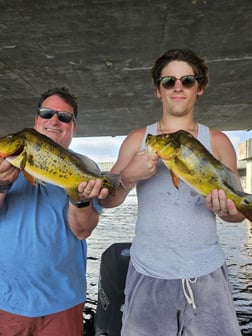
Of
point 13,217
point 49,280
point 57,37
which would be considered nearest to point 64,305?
point 49,280

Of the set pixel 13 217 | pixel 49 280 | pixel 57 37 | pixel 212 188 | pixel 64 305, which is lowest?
pixel 64 305

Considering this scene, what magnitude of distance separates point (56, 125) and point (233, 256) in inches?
315

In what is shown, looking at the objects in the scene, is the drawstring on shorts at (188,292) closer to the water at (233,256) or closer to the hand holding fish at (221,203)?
the hand holding fish at (221,203)

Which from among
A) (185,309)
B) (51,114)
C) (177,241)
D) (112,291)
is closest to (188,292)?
(185,309)

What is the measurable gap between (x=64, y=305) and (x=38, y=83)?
1079 centimetres

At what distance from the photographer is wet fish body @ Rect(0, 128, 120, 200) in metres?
2.46

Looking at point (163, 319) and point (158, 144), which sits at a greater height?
point (158, 144)

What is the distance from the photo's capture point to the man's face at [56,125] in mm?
3043

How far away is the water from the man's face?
12.9 feet

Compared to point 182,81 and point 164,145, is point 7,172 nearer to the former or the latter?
point 164,145

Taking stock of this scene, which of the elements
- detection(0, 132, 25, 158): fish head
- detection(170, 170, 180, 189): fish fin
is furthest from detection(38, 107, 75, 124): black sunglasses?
detection(170, 170, 180, 189): fish fin

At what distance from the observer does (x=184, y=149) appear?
2.34 m

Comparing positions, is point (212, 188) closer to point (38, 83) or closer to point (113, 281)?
point (113, 281)

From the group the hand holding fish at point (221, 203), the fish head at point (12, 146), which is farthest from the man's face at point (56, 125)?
the hand holding fish at point (221, 203)
